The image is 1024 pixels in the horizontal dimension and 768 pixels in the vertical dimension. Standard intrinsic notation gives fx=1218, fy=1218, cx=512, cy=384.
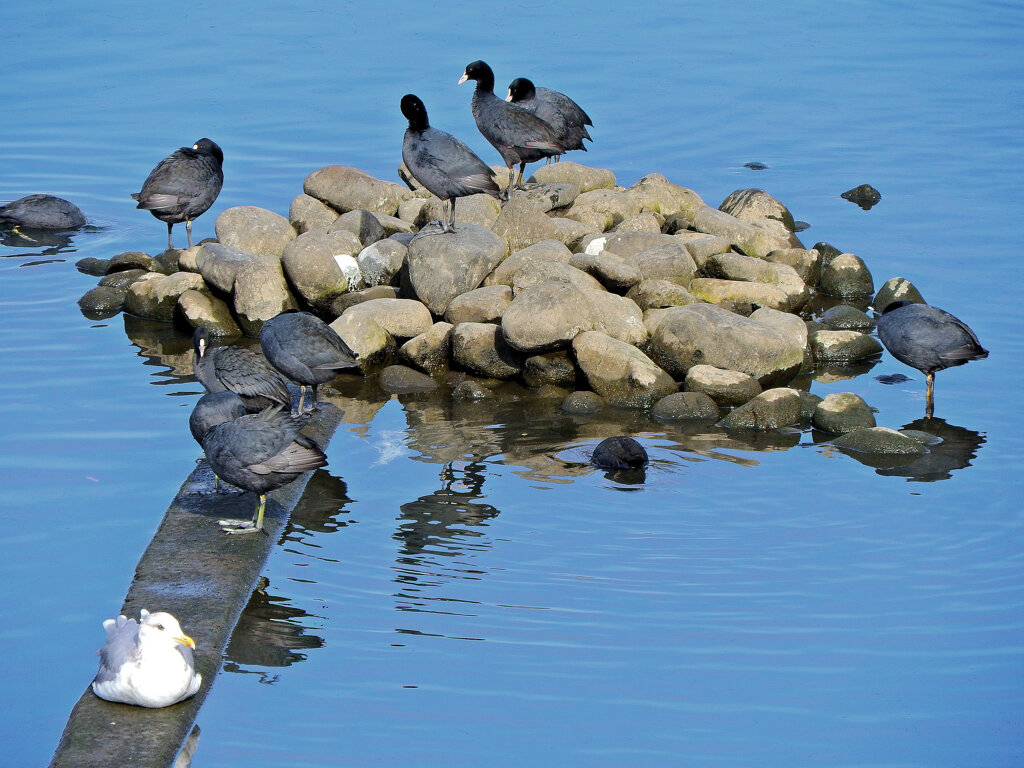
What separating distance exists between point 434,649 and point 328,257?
665 centimetres

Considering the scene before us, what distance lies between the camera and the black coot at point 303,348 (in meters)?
10.6

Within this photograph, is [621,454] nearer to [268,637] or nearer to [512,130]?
[268,637]

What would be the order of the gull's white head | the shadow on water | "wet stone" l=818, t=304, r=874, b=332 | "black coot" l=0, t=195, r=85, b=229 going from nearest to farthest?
the gull's white head, the shadow on water, "wet stone" l=818, t=304, r=874, b=332, "black coot" l=0, t=195, r=85, b=229

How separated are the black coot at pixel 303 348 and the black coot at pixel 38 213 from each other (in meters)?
7.07

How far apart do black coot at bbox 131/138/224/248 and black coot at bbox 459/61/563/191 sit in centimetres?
328

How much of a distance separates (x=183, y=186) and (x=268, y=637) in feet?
26.6

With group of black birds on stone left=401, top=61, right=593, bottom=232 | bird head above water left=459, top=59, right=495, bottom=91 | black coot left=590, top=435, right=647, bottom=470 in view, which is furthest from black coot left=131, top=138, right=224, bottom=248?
black coot left=590, top=435, right=647, bottom=470

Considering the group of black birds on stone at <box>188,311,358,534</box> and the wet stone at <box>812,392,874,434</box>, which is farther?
the wet stone at <box>812,392,874,434</box>

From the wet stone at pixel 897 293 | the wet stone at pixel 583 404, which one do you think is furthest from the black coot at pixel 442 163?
the wet stone at pixel 897 293

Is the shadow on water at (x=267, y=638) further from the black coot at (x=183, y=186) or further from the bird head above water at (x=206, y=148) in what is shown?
the bird head above water at (x=206, y=148)

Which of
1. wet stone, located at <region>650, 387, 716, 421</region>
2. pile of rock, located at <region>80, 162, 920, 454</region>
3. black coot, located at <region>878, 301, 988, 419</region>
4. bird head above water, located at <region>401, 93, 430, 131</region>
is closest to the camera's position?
wet stone, located at <region>650, 387, 716, 421</region>

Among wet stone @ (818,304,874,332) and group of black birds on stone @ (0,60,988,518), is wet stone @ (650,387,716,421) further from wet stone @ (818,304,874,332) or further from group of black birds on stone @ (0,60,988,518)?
wet stone @ (818,304,874,332)

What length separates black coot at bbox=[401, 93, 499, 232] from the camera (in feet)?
42.8

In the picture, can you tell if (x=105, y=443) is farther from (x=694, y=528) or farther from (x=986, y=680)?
(x=986, y=680)
